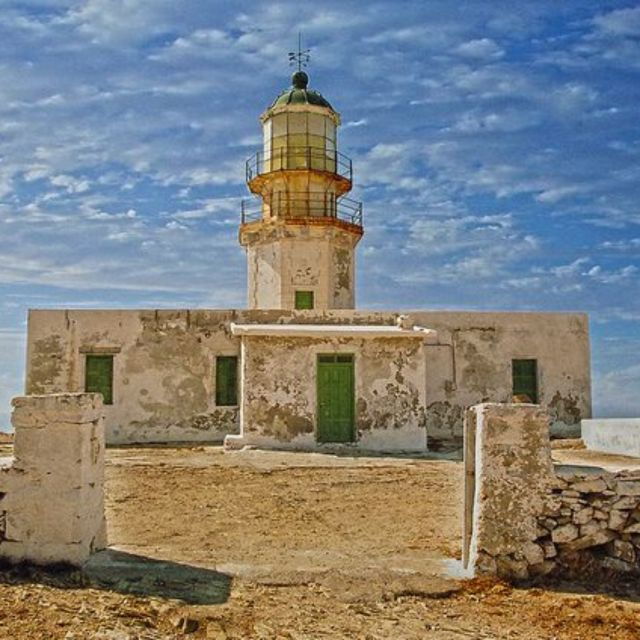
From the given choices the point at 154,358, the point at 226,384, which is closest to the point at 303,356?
the point at 226,384

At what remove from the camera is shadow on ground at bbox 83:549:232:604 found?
540cm

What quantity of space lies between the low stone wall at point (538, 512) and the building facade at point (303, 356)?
1019 centimetres

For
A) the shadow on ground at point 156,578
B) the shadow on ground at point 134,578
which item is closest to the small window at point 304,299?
the shadow on ground at point 156,578

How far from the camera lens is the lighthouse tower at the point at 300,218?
72.2 ft

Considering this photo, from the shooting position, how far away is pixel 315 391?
53.1ft

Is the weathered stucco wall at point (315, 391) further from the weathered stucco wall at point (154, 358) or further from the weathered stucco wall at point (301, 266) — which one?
the weathered stucco wall at point (301, 266)

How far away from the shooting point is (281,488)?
35.7ft

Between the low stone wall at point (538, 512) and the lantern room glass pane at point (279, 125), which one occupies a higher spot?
the lantern room glass pane at point (279, 125)

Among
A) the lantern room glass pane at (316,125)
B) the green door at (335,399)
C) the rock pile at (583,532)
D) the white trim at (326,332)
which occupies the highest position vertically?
the lantern room glass pane at (316,125)

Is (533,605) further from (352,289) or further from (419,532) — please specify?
(352,289)

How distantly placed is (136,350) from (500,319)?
366 inches

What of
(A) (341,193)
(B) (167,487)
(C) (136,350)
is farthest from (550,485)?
(A) (341,193)

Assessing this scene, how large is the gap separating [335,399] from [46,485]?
424 inches

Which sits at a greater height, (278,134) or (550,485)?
(278,134)
